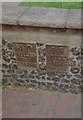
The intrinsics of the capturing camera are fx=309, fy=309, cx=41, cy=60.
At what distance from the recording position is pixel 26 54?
5.18 metres

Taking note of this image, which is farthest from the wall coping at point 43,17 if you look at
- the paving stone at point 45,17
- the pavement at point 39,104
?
the pavement at point 39,104

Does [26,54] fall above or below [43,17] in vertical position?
below

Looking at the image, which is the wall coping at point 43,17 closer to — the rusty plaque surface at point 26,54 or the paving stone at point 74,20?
the paving stone at point 74,20

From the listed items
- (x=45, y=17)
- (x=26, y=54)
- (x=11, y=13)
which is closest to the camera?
(x=45, y=17)

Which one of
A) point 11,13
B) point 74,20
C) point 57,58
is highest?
point 11,13

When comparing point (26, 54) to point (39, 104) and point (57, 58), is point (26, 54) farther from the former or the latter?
point (39, 104)

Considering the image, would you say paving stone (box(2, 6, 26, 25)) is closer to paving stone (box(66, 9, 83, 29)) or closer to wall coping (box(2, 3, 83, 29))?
wall coping (box(2, 3, 83, 29))

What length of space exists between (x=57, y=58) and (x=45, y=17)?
0.70m

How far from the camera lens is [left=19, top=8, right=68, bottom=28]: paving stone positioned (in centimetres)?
480

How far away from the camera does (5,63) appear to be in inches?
211

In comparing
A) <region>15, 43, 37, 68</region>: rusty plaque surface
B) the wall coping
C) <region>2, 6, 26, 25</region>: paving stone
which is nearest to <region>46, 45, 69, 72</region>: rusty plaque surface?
<region>15, 43, 37, 68</region>: rusty plaque surface

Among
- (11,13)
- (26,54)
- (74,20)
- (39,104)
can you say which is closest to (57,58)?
(26,54)

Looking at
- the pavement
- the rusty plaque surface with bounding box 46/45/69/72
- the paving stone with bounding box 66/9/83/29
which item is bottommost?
the pavement

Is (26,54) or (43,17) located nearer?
(43,17)
